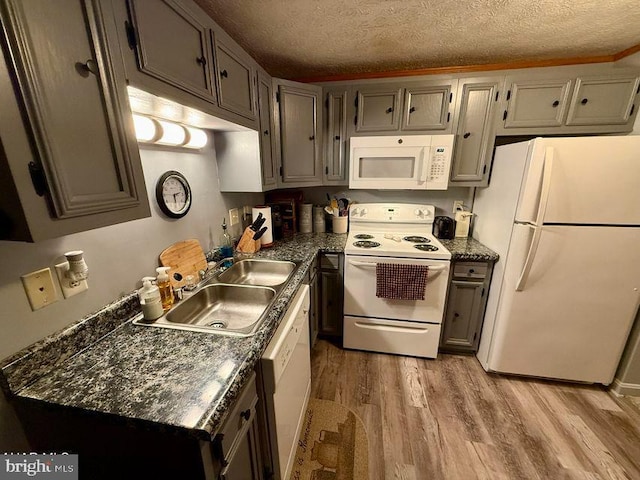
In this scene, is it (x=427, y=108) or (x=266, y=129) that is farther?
(x=427, y=108)

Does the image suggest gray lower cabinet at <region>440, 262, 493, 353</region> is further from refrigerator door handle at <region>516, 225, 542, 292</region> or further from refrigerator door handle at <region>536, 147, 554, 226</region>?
refrigerator door handle at <region>536, 147, 554, 226</region>

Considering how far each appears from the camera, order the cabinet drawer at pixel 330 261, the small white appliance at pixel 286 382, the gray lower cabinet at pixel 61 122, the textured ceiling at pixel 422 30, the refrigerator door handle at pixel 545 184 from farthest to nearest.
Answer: the cabinet drawer at pixel 330 261 → the refrigerator door handle at pixel 545 184 → the textured ceiling at pixel 422 30 → the small white appliance at pixel 286 382 → the gray lower cabinet at pixel 61 122

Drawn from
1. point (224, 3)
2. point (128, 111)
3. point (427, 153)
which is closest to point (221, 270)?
point (128, 111)

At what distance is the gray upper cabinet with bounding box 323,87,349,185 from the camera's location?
2.07m

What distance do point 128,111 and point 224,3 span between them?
0.88 m

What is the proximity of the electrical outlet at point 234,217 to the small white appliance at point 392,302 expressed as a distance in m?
0.90

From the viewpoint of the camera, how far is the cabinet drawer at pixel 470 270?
1.90 m

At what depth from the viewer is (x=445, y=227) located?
2234mm

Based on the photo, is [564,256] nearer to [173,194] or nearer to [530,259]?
[530,259]

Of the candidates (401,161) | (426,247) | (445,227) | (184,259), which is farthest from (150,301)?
(445,227)

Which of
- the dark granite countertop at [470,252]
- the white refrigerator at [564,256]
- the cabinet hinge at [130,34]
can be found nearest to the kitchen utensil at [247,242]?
the cabinet hinge at [130,34]

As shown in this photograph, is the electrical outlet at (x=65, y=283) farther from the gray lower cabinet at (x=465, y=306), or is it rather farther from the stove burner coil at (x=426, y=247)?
the gray lower cabinet at (x=465, y=306)

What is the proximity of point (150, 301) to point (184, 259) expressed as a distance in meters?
0.40

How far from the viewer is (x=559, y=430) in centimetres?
151
